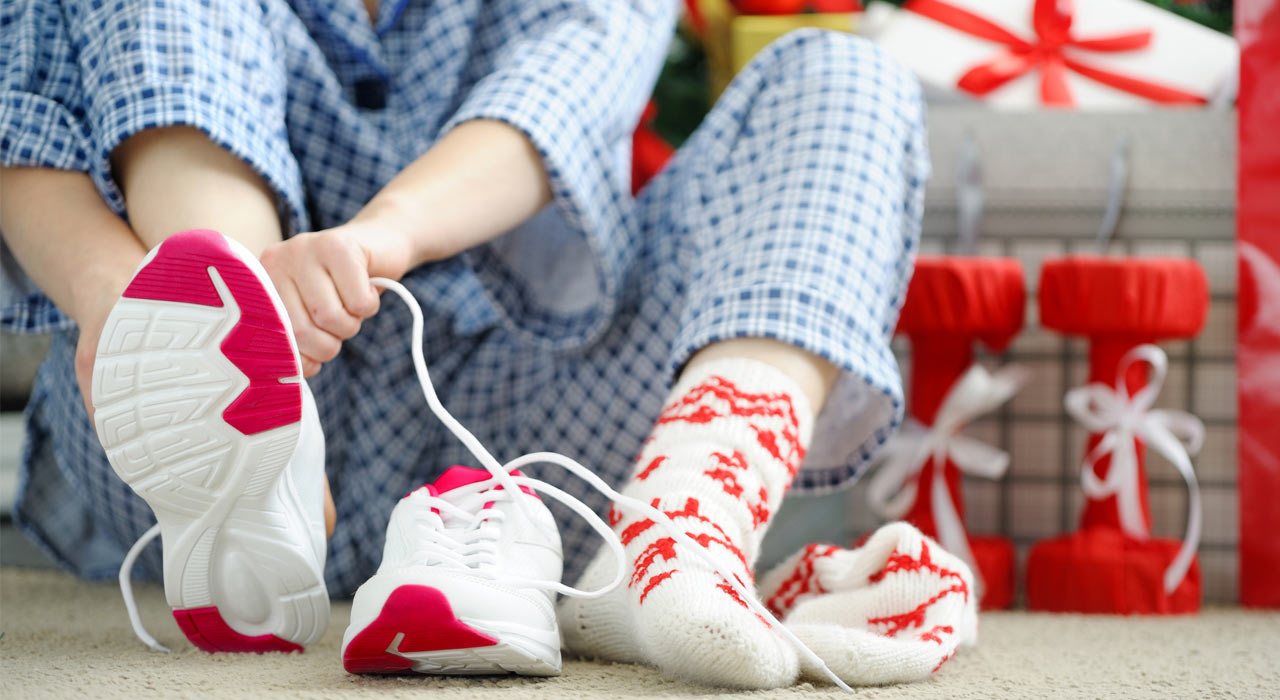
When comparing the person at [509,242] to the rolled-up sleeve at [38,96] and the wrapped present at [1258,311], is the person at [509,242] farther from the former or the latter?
the wrapped present at [1258,311]

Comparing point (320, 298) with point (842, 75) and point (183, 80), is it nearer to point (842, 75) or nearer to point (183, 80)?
point (183, 80)

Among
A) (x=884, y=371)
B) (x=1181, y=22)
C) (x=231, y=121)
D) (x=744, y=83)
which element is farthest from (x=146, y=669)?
(x=1181, y=22)

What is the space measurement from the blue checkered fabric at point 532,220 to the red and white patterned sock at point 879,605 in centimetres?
10

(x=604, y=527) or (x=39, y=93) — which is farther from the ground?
(x=39, y=93)

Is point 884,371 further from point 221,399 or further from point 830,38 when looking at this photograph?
point 221,399

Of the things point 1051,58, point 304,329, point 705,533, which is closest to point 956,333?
point 1051,58

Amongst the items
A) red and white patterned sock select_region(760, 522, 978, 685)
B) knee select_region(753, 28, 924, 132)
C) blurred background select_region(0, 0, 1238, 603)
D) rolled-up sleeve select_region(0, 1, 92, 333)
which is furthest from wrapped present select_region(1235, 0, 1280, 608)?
rolled-up sleeve select_region(0, 1, 92, 333)

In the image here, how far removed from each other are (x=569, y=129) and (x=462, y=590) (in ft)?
1.02

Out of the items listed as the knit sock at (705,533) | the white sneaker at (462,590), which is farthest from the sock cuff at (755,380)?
the white sneaker at (462,590)

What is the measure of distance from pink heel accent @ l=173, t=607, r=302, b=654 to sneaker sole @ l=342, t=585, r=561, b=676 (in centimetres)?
8

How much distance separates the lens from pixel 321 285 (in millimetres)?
471

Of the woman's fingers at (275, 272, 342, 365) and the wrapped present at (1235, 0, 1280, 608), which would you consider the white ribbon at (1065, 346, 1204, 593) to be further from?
the woman's fingers at (275, 272, 342, 365)

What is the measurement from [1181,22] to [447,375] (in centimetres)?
70

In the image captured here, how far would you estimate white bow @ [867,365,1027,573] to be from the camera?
33.1 inches
